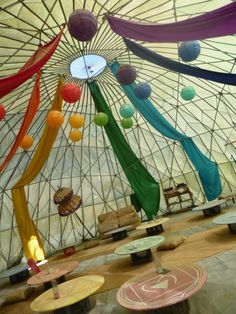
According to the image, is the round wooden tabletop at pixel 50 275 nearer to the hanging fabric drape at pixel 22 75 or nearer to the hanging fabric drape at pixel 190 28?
the hanging fabric drape at pixel 22 75

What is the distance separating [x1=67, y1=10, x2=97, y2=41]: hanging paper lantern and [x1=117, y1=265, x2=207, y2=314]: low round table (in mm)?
5704

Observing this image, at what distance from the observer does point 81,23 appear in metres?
6.46

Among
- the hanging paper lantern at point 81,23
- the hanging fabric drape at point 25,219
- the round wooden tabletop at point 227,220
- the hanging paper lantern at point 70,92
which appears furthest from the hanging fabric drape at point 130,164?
the hanging paper lantern at point 81,23

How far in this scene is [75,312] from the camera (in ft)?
23.6

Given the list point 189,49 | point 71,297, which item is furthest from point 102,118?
point 71,297

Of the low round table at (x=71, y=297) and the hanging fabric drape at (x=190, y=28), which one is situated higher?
the hanging fabric drape at (x=190, y=28)

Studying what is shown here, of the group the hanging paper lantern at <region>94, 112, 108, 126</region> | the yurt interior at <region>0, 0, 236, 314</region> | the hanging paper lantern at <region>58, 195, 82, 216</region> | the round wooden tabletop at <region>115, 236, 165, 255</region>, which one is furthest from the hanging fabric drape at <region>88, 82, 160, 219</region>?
the round wooden tabletop at <region>115, 236, 165, 255</region>

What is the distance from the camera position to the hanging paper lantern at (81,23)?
6.46 m

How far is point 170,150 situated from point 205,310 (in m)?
14.7

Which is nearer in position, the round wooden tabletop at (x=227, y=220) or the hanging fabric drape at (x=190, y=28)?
the hanging fabric drape at (x=190, y=28)

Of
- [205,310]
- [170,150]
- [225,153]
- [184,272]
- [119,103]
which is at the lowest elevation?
[205,310]

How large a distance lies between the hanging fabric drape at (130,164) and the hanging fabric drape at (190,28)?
5107 mm

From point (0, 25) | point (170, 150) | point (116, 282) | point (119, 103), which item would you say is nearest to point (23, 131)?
point (0, 25)

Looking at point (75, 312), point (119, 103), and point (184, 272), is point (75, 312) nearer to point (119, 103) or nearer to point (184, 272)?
point (184, 272)
